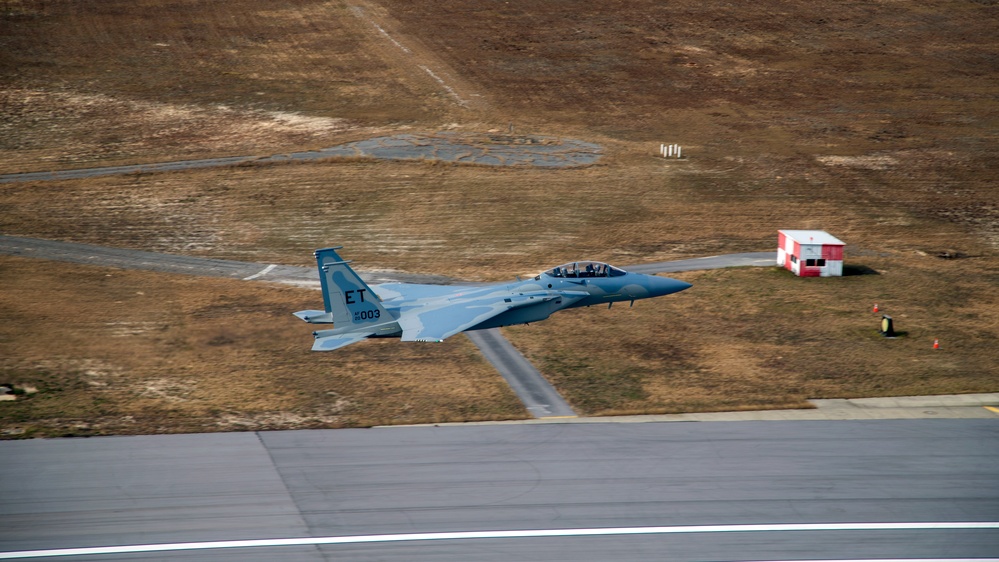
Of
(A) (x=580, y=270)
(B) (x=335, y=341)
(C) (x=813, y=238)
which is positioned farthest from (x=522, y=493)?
(C) (x=813, y=238)

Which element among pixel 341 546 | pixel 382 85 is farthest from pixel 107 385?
pixel 382 85

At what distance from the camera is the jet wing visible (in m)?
36.9

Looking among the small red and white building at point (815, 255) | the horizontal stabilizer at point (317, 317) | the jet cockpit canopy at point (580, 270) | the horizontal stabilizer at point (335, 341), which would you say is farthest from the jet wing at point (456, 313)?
the small red and white building at point (815, 255)

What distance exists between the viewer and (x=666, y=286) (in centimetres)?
4262

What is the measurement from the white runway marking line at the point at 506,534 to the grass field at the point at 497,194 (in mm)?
7081

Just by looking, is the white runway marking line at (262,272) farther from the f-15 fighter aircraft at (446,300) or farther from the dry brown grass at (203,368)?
the f-15 fighter aircraft at (446,300)

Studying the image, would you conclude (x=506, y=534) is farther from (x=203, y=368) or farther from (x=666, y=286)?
(x=666, y=286)

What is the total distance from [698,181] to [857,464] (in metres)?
A: 37.7

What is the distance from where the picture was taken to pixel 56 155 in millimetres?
71625

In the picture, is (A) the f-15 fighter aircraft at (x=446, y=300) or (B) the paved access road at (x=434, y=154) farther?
(B) the paved access road at (x=434, y=154)

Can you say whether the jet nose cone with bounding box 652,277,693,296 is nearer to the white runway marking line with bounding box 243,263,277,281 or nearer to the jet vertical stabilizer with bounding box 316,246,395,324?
the jet vertical stabilizer with bounding box 316,246,395,324

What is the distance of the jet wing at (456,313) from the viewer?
3688 centimetres

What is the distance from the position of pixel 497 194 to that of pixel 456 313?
2701 centimetres

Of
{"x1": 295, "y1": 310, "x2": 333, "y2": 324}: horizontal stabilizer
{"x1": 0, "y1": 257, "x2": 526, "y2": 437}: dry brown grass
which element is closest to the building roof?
{"x1": 0, "y1": 257, "x2": 526, "y2": 437}: dry brown grass
